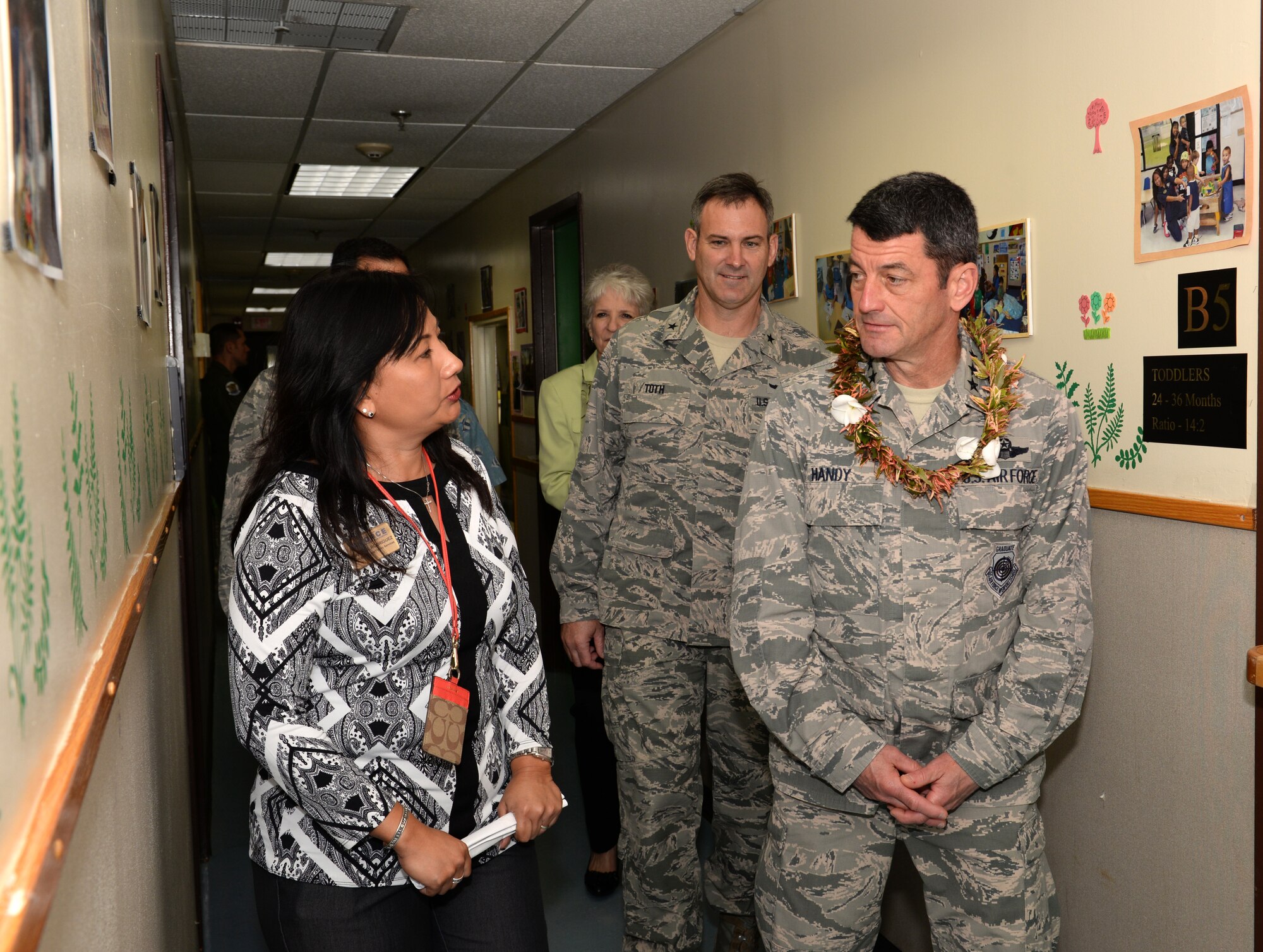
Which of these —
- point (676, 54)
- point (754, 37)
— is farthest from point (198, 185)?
point (754, 37)

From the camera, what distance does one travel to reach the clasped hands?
1780 millimetres

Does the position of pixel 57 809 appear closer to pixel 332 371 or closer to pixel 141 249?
pixel 332 371

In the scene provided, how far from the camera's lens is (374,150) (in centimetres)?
588

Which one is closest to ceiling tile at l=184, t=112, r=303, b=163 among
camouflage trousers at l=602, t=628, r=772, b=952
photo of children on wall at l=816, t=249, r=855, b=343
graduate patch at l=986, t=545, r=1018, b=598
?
photo of children on wall at l=816, t=249, r=855, b=343

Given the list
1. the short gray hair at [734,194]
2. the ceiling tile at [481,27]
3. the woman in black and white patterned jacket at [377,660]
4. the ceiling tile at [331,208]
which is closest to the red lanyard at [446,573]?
the woman in black and white patterned jacket at [377,660]

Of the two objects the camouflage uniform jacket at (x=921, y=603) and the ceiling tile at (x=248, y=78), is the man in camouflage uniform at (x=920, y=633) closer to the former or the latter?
the camouflage uniform jacket at (x=921, y=603)

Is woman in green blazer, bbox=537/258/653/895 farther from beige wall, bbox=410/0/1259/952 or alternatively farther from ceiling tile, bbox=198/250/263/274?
ceiling tile, bbox=198/250/263/274

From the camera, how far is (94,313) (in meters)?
1.12

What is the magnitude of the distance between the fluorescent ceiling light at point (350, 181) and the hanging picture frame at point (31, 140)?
6.02 metres

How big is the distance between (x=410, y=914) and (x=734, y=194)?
182 centimetres

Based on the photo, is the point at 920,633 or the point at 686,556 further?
the point at 686,556

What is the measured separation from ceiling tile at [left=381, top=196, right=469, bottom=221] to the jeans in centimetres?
673

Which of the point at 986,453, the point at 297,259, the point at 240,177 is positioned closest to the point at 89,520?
the point at 986,453

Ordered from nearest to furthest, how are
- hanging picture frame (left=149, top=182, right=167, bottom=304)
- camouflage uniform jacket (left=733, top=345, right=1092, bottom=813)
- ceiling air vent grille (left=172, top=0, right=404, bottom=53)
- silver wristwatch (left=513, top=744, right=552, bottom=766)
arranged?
silver wristwatch (left=513, top=744, right=552, bottom=766) < camouflage uniform jacket (left=733, top=345, right=1092, bottom=813) < hanging picture frame (left=149, top=182, right=167, bottom=304) < ceiling air vent grille (left=172, top=0, right=404, bottom=53)
